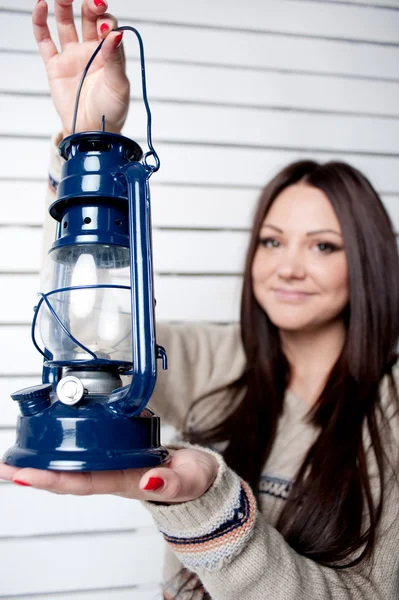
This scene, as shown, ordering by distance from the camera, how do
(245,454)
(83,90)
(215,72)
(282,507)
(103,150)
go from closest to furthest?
(103,150), (83,90), (282,507), (245,454), (215,72)

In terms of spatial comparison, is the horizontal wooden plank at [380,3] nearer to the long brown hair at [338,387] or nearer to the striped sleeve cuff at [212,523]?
the long brown hair at [338,387]

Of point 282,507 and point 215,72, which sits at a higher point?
point 215,72

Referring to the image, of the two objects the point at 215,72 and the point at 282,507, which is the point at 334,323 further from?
the point at 215,72

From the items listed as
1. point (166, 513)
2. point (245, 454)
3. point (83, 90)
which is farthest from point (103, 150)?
point (245, 454)

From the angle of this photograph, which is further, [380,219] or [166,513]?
[380,219]

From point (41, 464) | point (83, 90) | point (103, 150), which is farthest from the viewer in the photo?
point (83, 90)

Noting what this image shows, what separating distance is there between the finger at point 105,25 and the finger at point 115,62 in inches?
1.3

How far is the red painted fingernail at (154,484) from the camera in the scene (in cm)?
69

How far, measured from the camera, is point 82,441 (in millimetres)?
717

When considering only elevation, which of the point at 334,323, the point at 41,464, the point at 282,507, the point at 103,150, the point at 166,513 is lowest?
the point at 282,507

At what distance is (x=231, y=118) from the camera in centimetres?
188

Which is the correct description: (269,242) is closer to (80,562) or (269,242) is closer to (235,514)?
(235,514)

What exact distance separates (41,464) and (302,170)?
3.91 feet

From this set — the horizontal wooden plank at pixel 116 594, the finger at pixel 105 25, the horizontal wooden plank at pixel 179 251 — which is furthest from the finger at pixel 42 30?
the horizontal wooden plank at pixel 116 594
